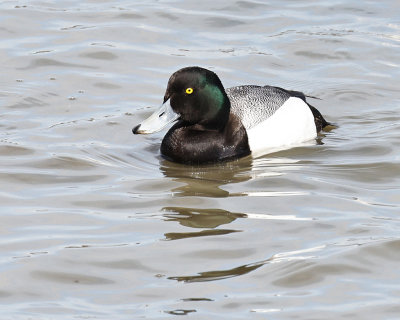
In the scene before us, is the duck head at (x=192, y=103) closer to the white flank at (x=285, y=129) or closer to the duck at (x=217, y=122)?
the duck at (x=217, y=122)

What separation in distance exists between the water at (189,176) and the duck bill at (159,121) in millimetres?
327

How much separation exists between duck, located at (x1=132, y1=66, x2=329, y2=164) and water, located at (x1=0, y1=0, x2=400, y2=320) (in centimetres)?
18

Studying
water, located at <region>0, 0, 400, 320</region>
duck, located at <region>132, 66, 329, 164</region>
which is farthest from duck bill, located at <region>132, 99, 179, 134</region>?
water, located at <region>0, 0, 400, 320</region>

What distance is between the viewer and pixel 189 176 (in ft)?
28.7

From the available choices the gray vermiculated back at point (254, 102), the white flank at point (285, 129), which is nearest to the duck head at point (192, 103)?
the gray vermiculated back at point (254, 102)

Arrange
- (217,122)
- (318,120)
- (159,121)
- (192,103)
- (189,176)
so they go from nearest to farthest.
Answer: (189,176), (159,121), (192,103), (217,122), (318,120)

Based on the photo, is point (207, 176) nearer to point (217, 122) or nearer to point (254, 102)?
point (217, 122)

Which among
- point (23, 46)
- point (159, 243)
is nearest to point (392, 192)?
point (159, 243)

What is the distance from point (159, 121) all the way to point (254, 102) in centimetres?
122

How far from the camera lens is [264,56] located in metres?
12.0

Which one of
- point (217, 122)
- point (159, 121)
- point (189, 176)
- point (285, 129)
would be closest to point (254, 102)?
point (285, 129)

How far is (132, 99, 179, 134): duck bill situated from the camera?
349 inches

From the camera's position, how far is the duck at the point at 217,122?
8.99 metres

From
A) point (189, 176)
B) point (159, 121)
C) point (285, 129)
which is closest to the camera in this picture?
point (189, 176)
